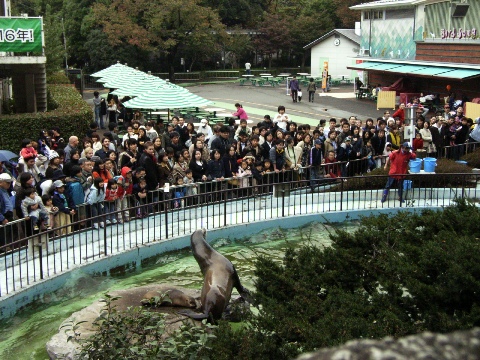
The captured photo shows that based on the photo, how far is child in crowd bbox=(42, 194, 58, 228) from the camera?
1265 cm

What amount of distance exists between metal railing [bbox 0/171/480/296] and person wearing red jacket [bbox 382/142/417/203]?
18 cm

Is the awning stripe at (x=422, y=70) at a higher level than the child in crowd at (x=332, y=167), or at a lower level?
higher

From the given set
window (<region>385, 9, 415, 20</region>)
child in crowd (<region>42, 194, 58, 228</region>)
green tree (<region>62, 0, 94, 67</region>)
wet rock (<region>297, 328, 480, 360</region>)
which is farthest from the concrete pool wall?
green tree (<region>62, 0, 94, 67</region>)

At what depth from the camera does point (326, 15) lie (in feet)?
203

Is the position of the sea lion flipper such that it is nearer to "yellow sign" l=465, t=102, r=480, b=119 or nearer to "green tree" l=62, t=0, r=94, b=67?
"yellow sign" l=465, t=102, r=480, b=119

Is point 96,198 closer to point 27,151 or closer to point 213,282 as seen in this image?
point 27,151

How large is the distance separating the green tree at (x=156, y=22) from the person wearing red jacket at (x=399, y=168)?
34757 mm

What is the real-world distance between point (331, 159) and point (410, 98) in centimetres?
2121

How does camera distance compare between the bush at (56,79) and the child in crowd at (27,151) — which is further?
the bush at (56,79)

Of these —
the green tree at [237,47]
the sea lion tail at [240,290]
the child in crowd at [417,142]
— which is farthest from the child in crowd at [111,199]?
the green tree at [237,47]

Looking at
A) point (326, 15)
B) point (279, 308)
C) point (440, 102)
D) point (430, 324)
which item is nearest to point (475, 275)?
point (430, 324)

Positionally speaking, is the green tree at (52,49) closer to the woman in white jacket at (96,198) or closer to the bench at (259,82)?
the bench at (259,82)

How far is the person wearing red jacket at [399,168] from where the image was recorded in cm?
1636

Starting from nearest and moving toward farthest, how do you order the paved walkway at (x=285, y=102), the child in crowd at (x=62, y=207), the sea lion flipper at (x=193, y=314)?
the sea lion flipper at (x=193, y=314) < the child in crowd at (x=62, y=207) < the paved walkway at (x=285, y=102)
